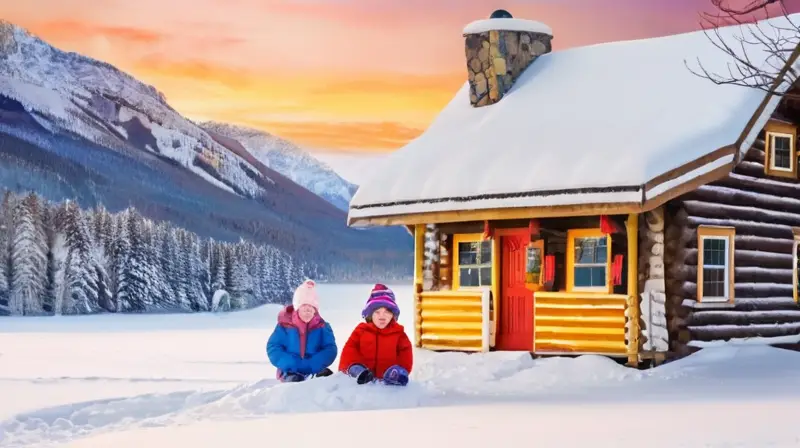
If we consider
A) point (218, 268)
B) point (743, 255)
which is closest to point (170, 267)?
point (218, 268)

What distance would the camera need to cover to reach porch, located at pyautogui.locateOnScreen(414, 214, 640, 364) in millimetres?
21844

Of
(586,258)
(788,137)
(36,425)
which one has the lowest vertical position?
(36,425)

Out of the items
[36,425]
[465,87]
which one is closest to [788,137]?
[465,87]

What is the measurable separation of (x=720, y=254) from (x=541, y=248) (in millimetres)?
3041

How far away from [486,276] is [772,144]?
560 centimetres

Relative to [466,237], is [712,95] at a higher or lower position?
higher

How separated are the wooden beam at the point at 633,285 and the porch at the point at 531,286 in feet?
0.05

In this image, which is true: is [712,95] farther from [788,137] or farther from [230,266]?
[230,266]

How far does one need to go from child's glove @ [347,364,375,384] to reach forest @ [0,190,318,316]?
52690 mm

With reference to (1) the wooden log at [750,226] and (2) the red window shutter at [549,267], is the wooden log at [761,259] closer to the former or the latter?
(1) the wooden log at [750,226]

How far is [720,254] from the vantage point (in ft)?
74.9

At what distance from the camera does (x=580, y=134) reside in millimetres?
23219

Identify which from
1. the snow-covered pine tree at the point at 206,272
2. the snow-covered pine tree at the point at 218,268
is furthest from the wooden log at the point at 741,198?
the snow-covered pine tree at the point at 218,268

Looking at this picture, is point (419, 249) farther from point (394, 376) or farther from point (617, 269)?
point (394, 376)
